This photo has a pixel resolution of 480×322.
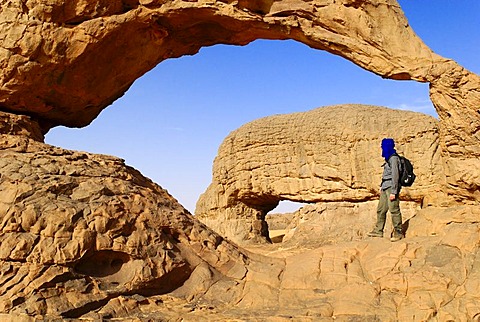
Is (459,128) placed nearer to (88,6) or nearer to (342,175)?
(88,6)

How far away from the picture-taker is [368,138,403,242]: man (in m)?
5.66

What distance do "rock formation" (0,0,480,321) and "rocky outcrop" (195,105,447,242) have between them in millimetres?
8381

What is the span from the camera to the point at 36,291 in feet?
12.8

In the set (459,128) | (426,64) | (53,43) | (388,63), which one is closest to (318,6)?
(388,63)

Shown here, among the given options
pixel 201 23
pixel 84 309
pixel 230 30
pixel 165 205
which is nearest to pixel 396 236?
pixel 165 205

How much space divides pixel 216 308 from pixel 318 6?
376cm

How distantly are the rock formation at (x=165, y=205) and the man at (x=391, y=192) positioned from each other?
9.7 inches

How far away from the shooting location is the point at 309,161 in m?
16.4

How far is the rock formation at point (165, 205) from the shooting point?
419 centimetres

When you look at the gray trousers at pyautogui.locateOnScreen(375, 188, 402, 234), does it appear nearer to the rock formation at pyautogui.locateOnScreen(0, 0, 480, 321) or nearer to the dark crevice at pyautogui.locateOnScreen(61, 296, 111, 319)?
the rock formation at pyautogui.locateOnScreen(0, 0, 480, 321)

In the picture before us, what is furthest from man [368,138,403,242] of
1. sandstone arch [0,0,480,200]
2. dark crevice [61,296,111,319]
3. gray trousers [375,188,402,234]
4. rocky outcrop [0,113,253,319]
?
dark crevice [61,296,111,319]

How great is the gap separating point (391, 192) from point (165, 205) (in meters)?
2.64

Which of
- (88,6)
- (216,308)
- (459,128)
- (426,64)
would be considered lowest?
(216,308)

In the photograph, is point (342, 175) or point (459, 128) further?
point (342, 175)
